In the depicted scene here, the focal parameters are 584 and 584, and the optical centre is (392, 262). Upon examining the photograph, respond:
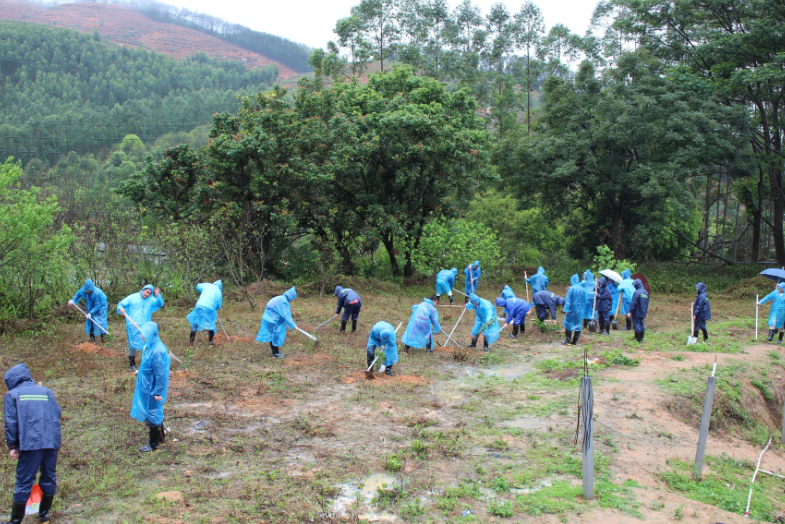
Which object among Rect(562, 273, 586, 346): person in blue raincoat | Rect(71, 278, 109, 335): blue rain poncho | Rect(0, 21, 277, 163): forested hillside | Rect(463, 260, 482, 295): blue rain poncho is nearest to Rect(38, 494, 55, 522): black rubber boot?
Rect(71, 278, 109, 335): blue rain poncho

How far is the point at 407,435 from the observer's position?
784cm

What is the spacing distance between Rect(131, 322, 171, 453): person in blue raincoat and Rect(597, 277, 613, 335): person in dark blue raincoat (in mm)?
11323

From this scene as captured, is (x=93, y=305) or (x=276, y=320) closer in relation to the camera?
(x=276, y=320)

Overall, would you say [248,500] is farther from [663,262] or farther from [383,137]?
[663,262]

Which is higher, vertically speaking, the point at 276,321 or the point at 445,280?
the point at 445,280

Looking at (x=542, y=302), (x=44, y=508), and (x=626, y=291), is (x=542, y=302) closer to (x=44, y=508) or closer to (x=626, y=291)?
(x=626, y=291)

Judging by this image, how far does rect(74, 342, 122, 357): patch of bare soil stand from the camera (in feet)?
37.4

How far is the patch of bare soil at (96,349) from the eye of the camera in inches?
449

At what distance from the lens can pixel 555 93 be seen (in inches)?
1023

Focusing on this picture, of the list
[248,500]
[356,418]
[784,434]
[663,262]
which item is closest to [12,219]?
[356,418]

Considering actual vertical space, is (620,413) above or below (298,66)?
below

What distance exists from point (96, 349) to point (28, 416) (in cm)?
671

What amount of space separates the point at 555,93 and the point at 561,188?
4.23 m

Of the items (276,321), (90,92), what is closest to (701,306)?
(276,321)
